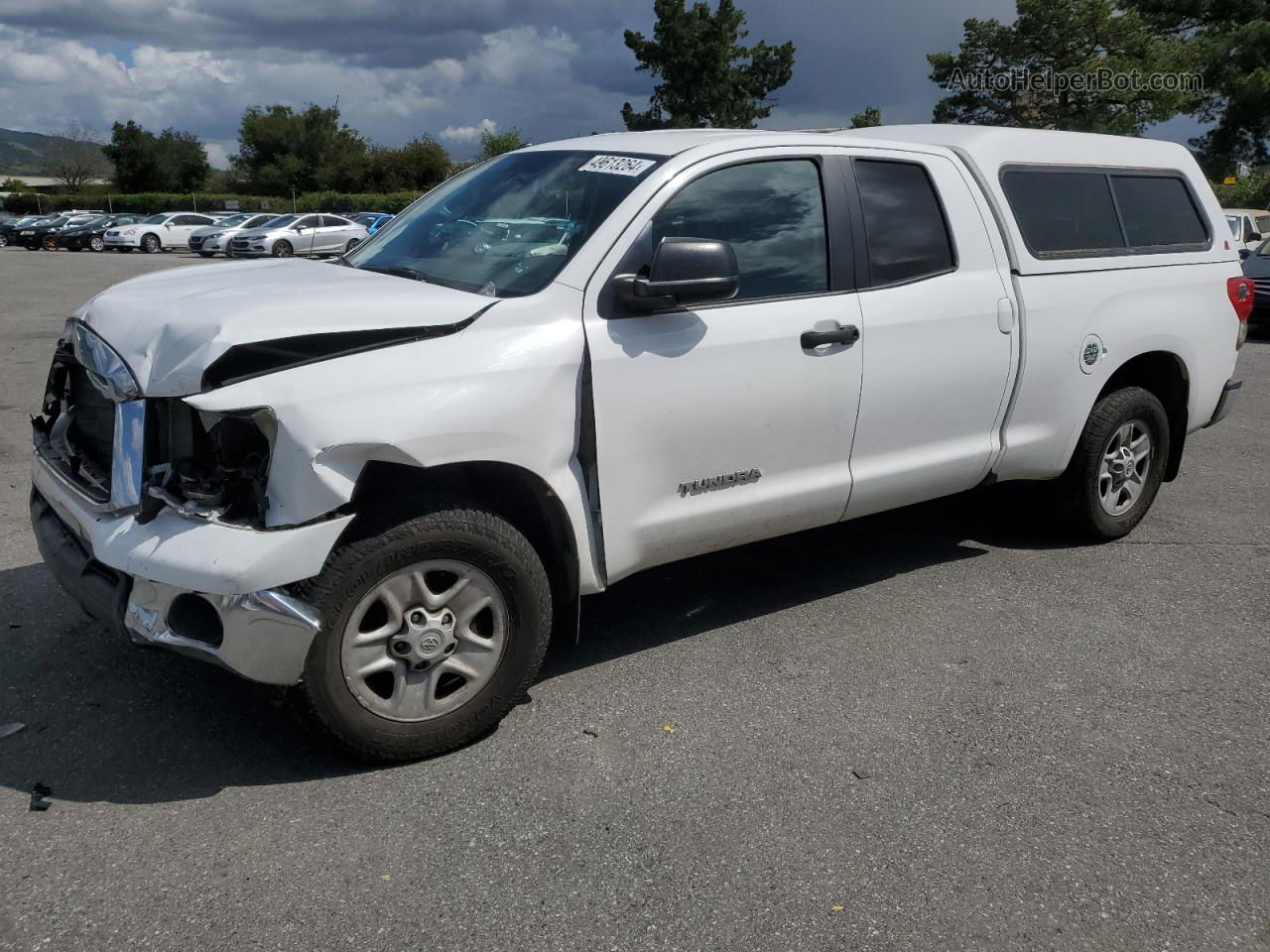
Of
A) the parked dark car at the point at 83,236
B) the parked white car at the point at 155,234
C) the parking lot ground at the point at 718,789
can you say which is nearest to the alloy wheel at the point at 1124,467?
the parking lot ground at the point at 718,789

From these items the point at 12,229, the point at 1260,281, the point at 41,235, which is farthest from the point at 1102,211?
the point at 12,229

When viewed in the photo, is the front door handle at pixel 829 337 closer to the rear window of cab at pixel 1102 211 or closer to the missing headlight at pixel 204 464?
the rear window of cab at pixel 1102 211

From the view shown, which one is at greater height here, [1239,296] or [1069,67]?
[1069,67]

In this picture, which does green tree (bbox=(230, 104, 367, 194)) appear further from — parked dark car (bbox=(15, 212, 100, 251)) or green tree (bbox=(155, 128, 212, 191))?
parked dark car (bbox=(15, 212, 100, 251))

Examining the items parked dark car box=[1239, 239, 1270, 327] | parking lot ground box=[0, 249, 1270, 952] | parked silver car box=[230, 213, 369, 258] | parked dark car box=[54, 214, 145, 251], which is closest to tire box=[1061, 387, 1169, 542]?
parking lot ground box=[0, 249, 1270, 952]

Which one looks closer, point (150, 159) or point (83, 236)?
point (83, 236)

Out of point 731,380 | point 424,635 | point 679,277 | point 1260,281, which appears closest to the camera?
point 424,635

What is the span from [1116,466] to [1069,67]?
3826 cm

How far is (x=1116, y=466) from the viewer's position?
18.4ft

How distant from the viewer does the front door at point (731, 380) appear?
3.70 m

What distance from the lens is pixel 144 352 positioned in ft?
10.6

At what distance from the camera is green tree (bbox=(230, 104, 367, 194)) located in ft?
257

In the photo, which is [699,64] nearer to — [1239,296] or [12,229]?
[12,229]

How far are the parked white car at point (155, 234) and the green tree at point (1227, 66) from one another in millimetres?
36046
